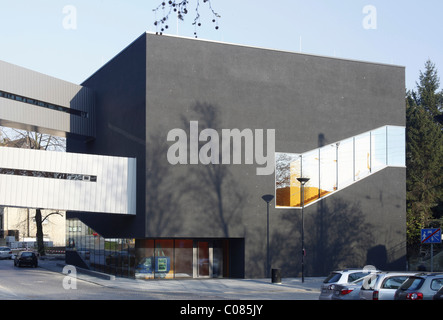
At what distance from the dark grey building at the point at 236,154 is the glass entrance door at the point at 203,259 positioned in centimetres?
10

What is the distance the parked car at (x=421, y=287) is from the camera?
51.3 feet

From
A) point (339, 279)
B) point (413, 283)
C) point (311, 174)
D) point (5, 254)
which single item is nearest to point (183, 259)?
point (311, 174)

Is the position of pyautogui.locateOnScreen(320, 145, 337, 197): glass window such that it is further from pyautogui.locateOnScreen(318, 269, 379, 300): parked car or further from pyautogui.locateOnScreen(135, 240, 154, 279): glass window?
pyautogui.locateOnScreen(318, 269, 379, 300): parked car

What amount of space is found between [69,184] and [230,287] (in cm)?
1104

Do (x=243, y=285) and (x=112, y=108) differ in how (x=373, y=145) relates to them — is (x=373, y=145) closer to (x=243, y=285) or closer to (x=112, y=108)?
(x=243, y=285)

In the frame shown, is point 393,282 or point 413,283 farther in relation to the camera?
point 393,282

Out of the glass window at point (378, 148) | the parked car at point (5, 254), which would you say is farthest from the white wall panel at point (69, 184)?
the parked car at point (5, 254)

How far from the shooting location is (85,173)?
33.8 metres

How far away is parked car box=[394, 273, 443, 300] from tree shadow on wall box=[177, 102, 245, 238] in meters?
19.0

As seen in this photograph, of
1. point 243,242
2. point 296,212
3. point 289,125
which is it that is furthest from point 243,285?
point 289,125

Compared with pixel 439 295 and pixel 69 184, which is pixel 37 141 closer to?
pixel 69 184

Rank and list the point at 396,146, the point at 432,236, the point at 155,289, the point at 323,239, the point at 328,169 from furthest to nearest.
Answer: the point at 396,146 < the point at 328,169 < the point at 323,239 < the point at 155,289 < the point at 432,236

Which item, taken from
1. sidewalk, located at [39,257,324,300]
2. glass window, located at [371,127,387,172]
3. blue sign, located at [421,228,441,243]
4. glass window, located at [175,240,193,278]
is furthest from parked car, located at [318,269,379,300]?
glass window, located at [371,127,387,172]

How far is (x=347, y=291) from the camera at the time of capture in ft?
66.6
